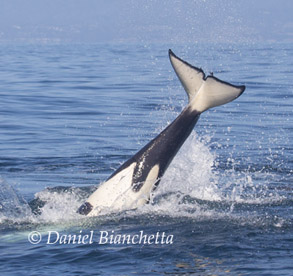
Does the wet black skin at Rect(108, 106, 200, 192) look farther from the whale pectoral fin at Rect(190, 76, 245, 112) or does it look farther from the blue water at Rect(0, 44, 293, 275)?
the blue water at Rect(0, 44, 293, 275)

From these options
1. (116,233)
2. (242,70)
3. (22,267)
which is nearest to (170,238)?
(116,233)

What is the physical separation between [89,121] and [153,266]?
1406cm

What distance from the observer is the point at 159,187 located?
1327 centimetres

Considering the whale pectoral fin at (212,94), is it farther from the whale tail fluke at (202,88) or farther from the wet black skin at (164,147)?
the wet black skin at (164,147)

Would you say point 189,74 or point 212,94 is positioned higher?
point 189,74

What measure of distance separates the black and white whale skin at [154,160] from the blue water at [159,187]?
0.23 m

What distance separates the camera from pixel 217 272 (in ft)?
28.6

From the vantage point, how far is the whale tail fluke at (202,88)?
1090 cm

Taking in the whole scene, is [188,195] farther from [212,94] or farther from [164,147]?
[212,94]

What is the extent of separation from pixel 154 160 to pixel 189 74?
4.96ft

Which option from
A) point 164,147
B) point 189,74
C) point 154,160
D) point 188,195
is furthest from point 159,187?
point 189,74

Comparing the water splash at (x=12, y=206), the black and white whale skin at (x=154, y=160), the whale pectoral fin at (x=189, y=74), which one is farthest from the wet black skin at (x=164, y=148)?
the water splash at (x=12, y=206)

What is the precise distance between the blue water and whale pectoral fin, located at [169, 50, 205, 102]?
6.74ft

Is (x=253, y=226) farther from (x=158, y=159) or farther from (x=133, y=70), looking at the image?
(x=133, y=70)
